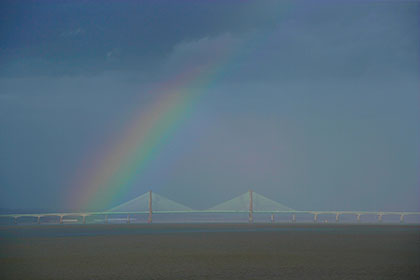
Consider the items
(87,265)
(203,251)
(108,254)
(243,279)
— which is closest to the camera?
(243,279)

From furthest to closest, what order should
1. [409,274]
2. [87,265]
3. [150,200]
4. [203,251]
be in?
[150,200]
[203,251]
[87,265]
[409,274]

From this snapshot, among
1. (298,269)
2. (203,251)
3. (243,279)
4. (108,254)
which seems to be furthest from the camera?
(203,251)

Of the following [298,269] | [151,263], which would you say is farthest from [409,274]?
[151,263]

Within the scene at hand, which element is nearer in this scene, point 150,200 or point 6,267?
point 6,267

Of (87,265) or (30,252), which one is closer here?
(87,265)

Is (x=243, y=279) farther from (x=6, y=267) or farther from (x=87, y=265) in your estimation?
(x=6, y=267)

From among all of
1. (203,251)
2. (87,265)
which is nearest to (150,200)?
(203,251)

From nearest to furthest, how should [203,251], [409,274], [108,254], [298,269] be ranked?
1. [409,274]
2. [298,269]
3. [108,254]
4. [203,251]

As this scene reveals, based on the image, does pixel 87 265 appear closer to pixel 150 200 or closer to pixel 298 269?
pixel 298 269
